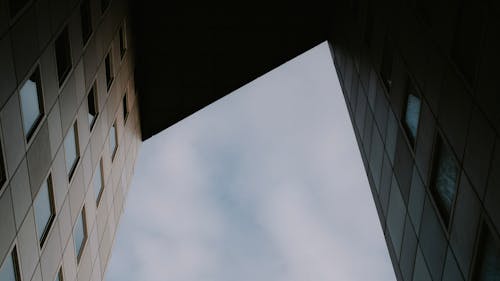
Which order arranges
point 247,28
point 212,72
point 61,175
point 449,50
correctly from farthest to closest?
point 212,72, point 247,28, point 61,175, point 449,50

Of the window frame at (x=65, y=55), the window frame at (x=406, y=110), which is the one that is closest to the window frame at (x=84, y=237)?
the window frame at (x=65, y=55)

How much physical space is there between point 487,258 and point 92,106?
16336mm

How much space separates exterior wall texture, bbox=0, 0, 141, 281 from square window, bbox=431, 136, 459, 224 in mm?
10394

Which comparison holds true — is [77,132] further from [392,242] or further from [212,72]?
[212,72]

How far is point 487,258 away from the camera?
40.3ft

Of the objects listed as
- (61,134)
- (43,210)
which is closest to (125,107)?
(61,134)

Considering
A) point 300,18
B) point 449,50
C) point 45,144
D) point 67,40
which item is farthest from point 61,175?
point 300,18

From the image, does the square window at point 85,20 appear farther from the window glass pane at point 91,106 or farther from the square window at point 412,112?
the square window at point 412,112

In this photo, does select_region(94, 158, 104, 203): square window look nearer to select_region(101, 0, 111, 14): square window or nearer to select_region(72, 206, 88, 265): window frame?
select_region(72, 206, 88, 265): window frame

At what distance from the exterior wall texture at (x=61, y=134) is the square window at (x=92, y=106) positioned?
5.1 inches

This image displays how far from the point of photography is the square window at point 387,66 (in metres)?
20.4

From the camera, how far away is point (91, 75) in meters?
23.0

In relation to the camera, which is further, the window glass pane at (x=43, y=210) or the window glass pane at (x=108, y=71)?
the window glass pane at (x=108, y=71)

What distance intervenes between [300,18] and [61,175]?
58.9ft
